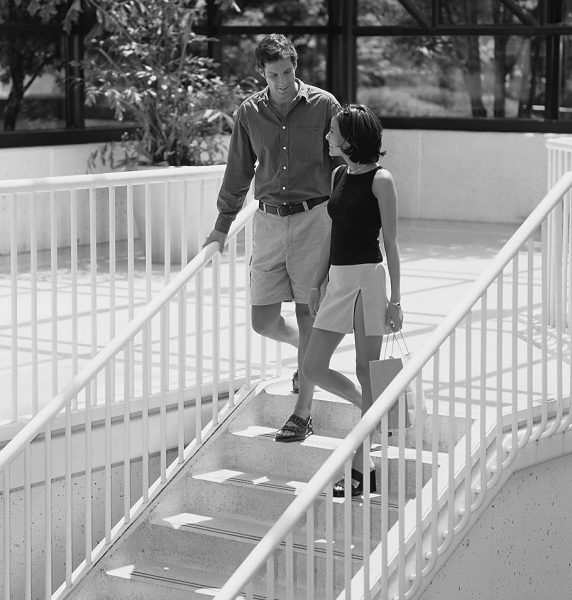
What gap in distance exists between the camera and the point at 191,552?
5.10 metres

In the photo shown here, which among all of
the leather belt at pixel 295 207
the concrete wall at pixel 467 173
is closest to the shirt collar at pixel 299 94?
the leather belt at pixel 295 207

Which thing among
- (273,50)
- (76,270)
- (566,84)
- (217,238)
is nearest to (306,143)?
(273,50)

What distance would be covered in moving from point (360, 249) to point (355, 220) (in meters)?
0.10

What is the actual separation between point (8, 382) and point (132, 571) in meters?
1.20

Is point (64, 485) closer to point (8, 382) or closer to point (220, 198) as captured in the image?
point (8, 382)

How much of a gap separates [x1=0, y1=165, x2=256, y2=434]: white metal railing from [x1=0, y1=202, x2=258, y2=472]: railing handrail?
0.39m

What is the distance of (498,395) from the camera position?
466 cm

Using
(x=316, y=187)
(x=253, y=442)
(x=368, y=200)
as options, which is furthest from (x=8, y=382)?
(x=368, y=200)

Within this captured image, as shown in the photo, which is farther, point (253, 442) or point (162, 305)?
point (253, 442)

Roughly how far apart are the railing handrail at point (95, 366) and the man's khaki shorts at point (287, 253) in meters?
0.20

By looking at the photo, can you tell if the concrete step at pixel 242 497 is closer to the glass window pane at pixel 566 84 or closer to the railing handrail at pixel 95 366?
the railing handrail at pixel 95 366

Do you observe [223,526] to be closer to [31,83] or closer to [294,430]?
[294,430]

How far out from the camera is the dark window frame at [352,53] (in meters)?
10.1

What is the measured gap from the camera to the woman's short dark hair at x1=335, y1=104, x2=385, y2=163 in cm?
455
